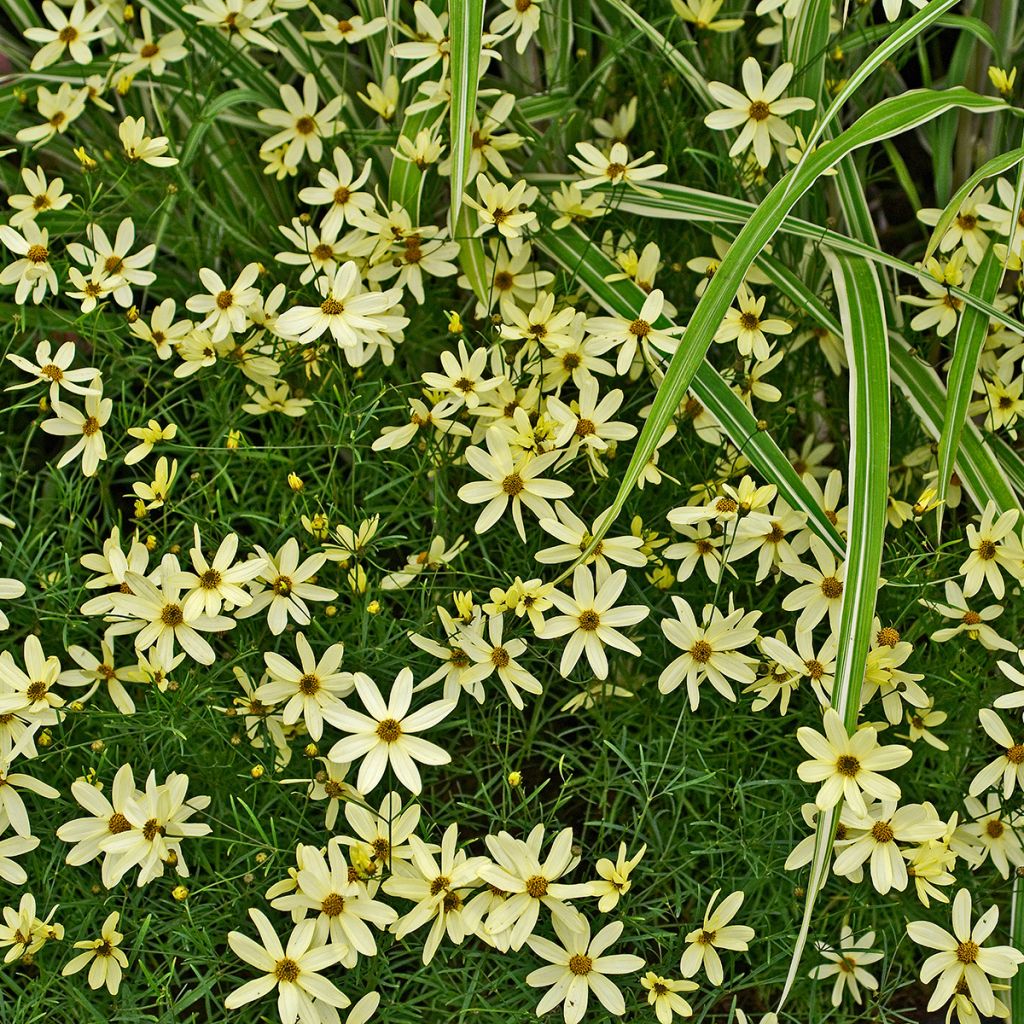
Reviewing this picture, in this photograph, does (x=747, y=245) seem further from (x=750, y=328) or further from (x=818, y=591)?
(x=818, y=591)

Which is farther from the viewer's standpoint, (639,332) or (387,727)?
(639,332)

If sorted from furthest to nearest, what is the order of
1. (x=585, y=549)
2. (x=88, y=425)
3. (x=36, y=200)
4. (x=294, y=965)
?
1. (x=36, y=200)
2. (x=88, y=425)
3. (x=585, y=549)
4. (x=294, y=965)

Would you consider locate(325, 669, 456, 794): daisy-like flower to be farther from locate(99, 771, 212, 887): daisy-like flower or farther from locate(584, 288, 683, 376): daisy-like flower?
locate(584, 288, 683, 376): daisy-like flower

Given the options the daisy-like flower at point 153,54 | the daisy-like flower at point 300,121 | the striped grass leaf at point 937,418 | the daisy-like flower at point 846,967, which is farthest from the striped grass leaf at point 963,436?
the daisy-like flower at point 153,54

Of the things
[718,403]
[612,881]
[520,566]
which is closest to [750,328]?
[718,403]

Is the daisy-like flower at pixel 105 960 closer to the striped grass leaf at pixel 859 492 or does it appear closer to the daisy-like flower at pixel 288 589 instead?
the daisy-like flower at pixel 288 589

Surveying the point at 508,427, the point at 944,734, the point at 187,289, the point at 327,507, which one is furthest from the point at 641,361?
the point at 187,289

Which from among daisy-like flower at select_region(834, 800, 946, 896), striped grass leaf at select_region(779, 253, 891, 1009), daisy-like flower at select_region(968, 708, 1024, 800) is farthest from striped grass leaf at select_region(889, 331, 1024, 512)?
daisy-like flower at select_region(834, 800, 946, 896)
